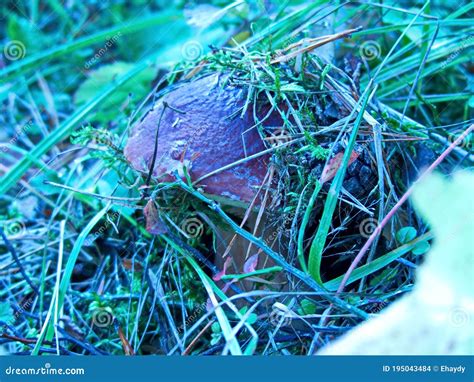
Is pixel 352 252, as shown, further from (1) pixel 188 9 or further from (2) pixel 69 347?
(1) pixel 188 9

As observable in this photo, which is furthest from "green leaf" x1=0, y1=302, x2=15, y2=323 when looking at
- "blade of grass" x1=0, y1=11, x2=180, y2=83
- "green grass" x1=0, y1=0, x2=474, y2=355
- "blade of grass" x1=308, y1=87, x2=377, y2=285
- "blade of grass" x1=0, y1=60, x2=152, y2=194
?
"blade of grass" x1=0, y1=11, x2=180, y2=83

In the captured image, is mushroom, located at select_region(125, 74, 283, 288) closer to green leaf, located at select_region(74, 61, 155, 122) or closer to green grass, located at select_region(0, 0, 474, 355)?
green grass, located at select_region(0, 0, 474, 355)

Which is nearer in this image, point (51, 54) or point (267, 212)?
point (267, 212)

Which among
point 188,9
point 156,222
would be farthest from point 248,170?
point 188,9

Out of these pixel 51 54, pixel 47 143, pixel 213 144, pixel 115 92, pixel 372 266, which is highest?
pixel 51 54

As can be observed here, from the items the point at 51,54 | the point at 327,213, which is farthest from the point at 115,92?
the point at 327,213

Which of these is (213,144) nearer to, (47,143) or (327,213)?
(327,213)
